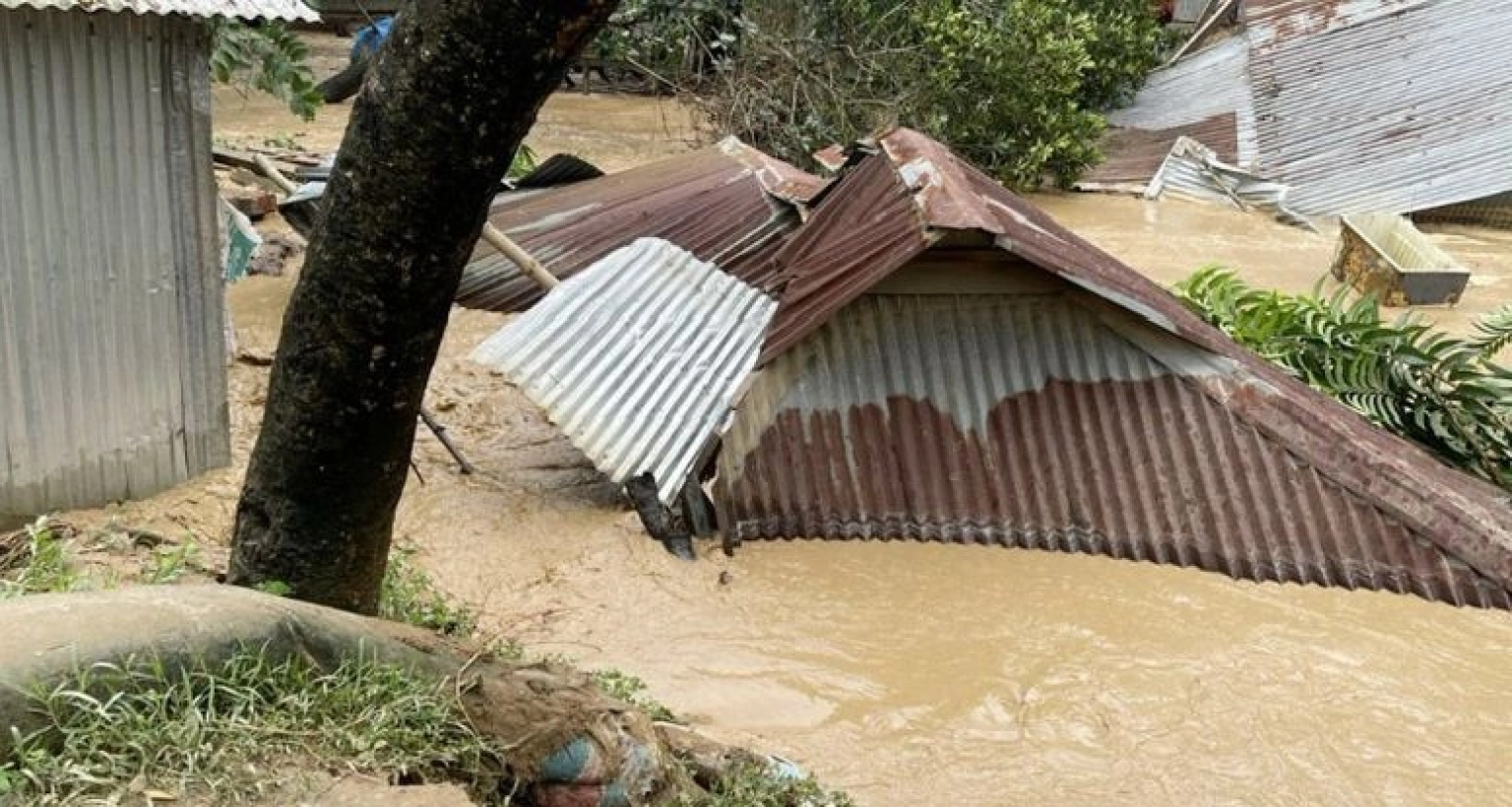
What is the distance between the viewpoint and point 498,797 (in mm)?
2537

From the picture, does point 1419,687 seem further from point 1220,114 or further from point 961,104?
point 1220,114

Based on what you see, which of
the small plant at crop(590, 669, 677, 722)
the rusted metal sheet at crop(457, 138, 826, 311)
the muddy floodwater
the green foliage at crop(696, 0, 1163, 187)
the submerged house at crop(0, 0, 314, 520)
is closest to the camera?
the small plant at crop(590, 669, 677, 722)

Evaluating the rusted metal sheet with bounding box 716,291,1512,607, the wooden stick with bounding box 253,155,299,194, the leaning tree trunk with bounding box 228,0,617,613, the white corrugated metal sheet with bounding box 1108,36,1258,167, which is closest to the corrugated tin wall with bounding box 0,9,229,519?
the wooden stick with bounding box 253,155,299,194

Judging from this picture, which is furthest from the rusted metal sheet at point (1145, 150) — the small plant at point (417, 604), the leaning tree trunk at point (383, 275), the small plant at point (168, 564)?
the leaning tree trunk at point (383, 275)

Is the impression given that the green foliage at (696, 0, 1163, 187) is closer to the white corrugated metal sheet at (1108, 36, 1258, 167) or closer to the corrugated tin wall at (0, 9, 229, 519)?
the white corrugated metal sheet at (1108, 36, 1258, 167)

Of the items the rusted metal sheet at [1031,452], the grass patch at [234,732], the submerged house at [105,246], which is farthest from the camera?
the rusted metal sheet at [1031,452]

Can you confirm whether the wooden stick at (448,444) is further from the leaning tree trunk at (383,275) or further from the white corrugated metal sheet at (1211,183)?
the white corrugated metal sheet at (1211,183)

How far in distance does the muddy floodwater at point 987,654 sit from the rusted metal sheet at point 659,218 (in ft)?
4.51

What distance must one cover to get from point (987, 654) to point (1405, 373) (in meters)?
3.37

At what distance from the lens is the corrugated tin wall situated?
4793 millimetres

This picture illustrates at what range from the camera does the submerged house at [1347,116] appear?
1412 cm

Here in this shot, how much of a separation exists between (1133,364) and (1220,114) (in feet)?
40.1

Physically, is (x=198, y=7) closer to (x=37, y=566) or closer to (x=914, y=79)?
(x=37, y=566)

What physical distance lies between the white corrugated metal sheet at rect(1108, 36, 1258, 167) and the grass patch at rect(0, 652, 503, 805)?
14.6m
